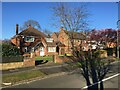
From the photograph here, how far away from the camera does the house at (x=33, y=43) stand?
54.2m

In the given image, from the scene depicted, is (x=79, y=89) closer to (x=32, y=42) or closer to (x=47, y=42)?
(x=32, y=42)

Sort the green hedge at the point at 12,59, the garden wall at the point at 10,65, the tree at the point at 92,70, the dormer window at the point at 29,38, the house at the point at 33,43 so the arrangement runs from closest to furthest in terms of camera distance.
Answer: the tree at the point at 92,70
the garden wall at the point at 10,65
the green hedge at the point at 12,59
the house at the point at 33,43
the dormer window at the point at 29,38

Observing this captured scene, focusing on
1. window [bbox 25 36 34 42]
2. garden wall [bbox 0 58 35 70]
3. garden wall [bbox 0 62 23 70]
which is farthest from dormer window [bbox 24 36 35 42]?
garden wall [bbox 0 62 23 70]

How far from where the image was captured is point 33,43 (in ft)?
189

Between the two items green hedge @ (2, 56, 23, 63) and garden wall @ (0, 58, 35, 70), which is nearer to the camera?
garden wall @ (0, 58, 35, 70)

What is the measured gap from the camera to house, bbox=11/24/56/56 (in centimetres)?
5418

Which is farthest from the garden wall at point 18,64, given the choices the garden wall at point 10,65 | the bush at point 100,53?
the bush at point 100,53

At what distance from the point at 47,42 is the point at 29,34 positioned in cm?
656

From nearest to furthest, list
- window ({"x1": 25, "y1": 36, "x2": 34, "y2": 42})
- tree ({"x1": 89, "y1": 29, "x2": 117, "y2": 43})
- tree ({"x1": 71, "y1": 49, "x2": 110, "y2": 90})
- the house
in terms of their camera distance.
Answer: tree ({"x1": 71, "y1": 49, "x2": 110, "y2": 90}) < the house < window ({"x1": 25, "y1": 36, "x2": 34, "y2": 42}) < tree ({"x1": 89, "y1": 29, "x2": 117, "y2": 43})

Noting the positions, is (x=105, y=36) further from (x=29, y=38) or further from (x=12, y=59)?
(x=12, y=59)

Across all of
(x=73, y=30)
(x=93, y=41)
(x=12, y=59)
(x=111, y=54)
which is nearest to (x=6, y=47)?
(x=12, y=59)

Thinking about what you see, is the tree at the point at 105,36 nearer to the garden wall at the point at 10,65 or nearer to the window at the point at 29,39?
the window at the point at 29,39

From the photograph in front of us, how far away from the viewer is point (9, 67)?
26359 millimetres

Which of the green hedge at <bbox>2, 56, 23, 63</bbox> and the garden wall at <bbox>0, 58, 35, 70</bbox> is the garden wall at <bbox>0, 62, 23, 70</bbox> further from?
the green hedge at <bbox>2, 56, 23, 63</bbox>
